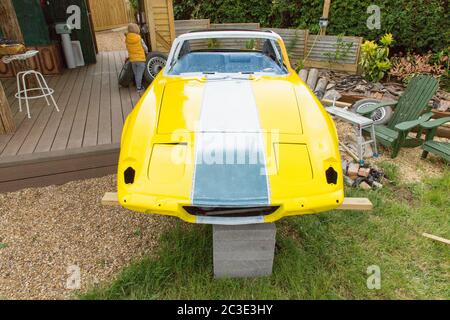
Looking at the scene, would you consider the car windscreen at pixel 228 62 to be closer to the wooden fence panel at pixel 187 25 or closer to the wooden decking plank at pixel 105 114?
the wooden decking plank at pixel 105 114

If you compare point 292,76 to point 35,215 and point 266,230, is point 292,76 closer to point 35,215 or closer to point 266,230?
point 266,230

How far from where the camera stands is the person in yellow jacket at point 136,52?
4588mm

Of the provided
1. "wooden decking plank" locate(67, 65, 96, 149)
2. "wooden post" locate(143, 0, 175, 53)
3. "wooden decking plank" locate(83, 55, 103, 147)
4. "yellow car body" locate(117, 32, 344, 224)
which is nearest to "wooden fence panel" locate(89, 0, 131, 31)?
"wooden post" locate(143, 0, 175, 53)

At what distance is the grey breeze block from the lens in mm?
2055

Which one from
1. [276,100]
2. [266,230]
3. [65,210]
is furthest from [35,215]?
[276,100]

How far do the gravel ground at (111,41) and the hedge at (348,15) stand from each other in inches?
97.9

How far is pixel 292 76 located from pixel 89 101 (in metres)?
3.20

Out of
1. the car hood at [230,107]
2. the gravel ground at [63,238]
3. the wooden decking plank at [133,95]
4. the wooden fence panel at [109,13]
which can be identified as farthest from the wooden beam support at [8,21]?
the wooden fence panel at [109,13]

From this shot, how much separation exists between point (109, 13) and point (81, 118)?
12.3 meters

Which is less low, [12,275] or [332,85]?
[332,85]

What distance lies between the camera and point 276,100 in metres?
2.39

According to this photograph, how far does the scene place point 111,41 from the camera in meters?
11.1

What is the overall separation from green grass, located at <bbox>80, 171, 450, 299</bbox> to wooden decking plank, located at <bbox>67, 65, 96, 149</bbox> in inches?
63.3

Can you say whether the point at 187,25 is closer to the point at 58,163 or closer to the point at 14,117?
the point at 14,117
